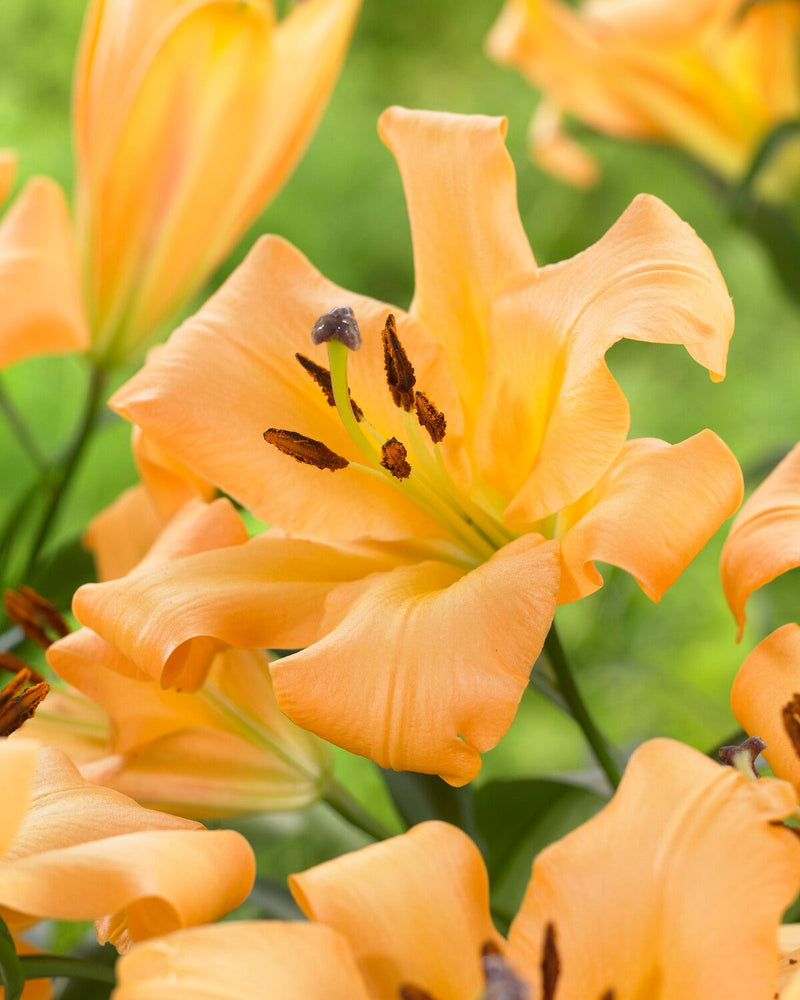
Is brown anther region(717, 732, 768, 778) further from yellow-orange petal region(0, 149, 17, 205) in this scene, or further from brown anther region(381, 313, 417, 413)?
yellow-orange petal region(0, 149, 17, 205)

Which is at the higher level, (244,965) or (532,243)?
(244,965)

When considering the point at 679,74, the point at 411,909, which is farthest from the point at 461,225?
the point at 679,74

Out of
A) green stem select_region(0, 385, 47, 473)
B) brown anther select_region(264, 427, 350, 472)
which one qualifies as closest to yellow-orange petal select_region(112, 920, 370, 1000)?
brown anther select_region(264, 427, 350, 472)

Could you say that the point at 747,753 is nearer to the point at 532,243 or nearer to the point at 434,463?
the point at 434,463

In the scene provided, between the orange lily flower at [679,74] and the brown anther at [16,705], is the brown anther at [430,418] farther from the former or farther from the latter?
the orange lily flower at [679,74]

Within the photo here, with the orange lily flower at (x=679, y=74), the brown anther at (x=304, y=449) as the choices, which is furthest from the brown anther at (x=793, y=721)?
the orange lily flower at (x=679, y=74)

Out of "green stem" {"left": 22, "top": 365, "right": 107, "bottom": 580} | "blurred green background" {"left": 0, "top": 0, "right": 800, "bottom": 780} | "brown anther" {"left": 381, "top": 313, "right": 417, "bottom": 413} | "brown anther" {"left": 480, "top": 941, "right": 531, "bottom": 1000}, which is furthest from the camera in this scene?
"blurred green background" {"left": 0, "top": 0, "right": 800, "bottom": 780}
